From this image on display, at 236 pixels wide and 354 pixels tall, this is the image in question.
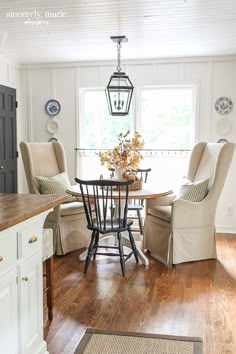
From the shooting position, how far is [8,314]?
1.89 meters

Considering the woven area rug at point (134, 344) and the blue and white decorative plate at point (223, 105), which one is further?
the blue and white decorative plate at point (223, 105)

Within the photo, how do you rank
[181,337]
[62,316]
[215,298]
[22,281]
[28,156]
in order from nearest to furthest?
[22,281] → [181,337] → [62,316] → [215,298] → [28,156]

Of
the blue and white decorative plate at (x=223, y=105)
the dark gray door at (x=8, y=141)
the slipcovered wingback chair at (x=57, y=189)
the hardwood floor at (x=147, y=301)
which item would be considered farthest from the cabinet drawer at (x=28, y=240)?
the blue and white decorative plate at (x=223, y=105)

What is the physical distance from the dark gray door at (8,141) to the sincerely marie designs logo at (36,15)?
5.83 feet

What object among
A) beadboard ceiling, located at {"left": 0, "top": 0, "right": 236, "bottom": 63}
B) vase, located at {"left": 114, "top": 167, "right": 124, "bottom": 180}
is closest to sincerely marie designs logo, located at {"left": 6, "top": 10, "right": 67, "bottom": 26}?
beadboard ceiling, located at {"left": 0, "top": 0, "right": 236, "bottom": 63}

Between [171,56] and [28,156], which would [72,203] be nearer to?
[28,156]

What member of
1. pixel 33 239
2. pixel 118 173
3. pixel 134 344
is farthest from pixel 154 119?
pixel 33 239

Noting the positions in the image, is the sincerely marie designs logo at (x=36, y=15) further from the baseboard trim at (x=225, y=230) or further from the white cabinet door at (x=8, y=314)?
the baseboard trim at (x=225, y=230)

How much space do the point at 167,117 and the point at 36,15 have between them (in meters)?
2.61

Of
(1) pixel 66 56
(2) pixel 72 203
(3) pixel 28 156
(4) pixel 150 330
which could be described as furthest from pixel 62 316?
(1) pixel 66 56

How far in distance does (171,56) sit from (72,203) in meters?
2.47

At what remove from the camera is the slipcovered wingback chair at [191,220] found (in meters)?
4.03

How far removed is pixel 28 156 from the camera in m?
4.64

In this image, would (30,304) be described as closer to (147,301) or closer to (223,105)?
(147,301)
